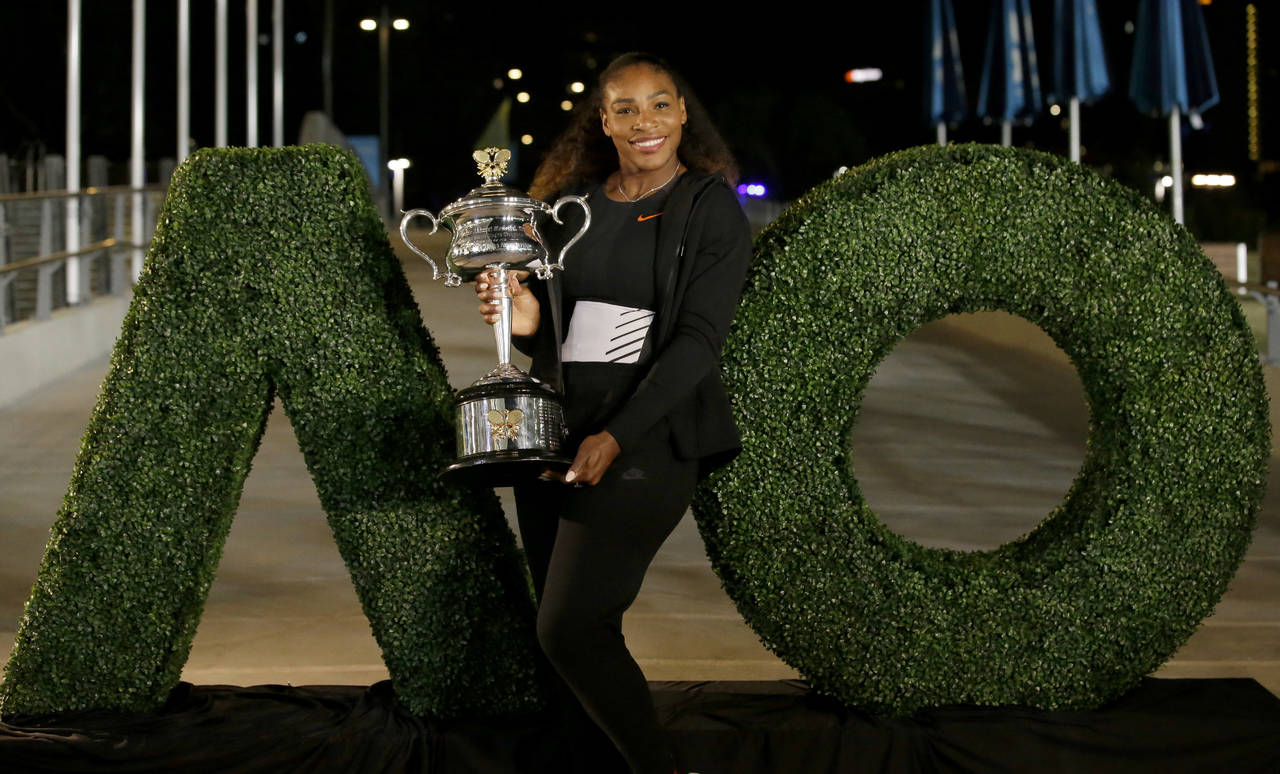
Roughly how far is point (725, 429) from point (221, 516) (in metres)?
1.53

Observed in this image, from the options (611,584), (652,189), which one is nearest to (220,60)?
(652,189)

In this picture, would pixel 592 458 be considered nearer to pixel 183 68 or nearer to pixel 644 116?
pixel 644 116

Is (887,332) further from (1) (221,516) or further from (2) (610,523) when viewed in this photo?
(1) (221,516)

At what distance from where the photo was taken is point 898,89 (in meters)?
74.1

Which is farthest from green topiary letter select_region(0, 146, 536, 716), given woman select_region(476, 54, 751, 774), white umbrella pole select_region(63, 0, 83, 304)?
white umbrella pole select_region(63, 0, 83, 304)

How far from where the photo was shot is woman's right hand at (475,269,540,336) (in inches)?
144

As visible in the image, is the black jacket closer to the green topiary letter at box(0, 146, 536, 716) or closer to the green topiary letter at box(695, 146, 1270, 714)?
the green topiary letter at box(695, 146, 1270, 714)

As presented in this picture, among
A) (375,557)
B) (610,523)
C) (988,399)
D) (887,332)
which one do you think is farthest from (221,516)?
(988,399)

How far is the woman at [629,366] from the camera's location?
3.59 meters

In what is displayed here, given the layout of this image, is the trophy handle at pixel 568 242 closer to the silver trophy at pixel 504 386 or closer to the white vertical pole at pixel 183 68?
the silver trophy at pixel 504 386

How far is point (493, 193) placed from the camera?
367 centimetres

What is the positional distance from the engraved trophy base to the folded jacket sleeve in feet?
0.50

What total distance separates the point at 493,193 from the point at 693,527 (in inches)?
198

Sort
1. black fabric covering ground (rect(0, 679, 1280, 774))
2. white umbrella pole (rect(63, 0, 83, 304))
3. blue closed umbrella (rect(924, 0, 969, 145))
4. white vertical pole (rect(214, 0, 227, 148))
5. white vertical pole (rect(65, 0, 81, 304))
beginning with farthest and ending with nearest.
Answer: blue closed umbrella (rect(924, 0, 969, 145)) → white vertical pole (rect(214, 0, 227, 148)) → white vertical pole (rect(65, 0, 81, 304)) → white umbrella pole (rect(63, 0, 83, 304)) → black fabric covering ground (rect(0, 679, 1280, 774))
